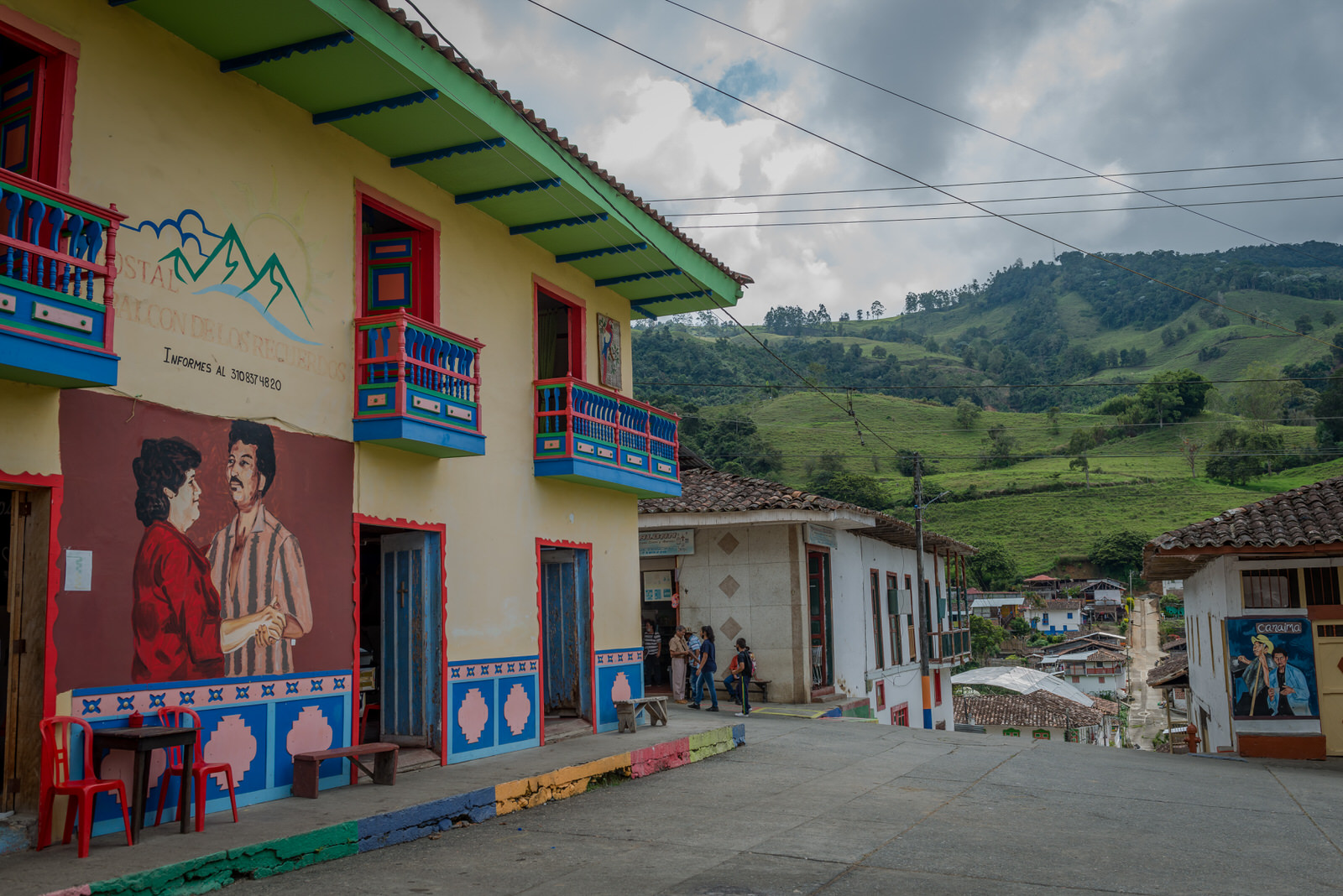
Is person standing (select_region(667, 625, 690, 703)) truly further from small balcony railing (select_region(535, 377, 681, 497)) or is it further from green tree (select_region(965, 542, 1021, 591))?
green tree (select_region(965, 542, 1021, 591))

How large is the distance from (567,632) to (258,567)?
5424 millimetres

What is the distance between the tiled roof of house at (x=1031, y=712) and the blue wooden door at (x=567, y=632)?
95.7 ft

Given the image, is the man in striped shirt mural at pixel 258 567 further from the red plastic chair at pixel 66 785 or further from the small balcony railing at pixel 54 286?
the small balcony railing at pixel 54 286

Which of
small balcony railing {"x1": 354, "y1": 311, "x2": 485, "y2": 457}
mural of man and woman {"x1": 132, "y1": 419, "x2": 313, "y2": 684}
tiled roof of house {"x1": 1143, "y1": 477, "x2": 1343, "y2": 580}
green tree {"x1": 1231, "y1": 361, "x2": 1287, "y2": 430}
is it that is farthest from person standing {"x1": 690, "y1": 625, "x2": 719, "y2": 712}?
green tree {"x1": 1231, "y1": 361, "x2": 1287, "y2": 430}

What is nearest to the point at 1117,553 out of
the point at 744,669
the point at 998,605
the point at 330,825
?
the point at 998,605

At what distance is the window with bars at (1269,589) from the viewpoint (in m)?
14.3

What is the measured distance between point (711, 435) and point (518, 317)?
69605 millimetres

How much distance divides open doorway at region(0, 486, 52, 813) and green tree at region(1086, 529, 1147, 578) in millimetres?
85783

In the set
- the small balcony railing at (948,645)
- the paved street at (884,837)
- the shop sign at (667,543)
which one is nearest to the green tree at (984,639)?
the small balcony railing at (948,645)

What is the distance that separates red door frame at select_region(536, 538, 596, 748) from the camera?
11320mm

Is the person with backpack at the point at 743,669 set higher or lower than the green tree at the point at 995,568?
lower

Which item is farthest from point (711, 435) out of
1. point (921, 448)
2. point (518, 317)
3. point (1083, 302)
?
point (1083, 302)

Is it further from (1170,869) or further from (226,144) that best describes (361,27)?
(1170,869)

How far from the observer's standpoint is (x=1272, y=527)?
14.3 metres
